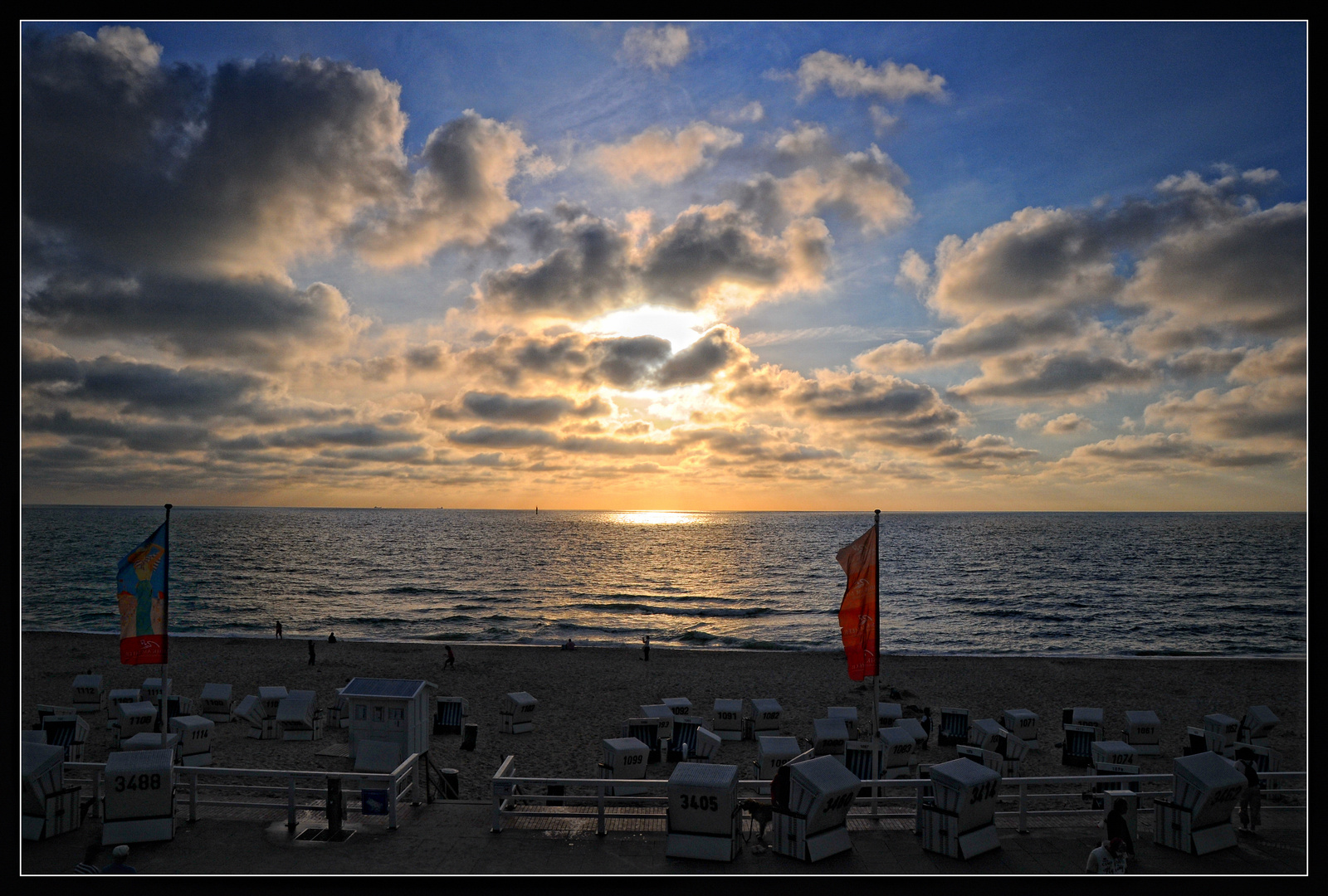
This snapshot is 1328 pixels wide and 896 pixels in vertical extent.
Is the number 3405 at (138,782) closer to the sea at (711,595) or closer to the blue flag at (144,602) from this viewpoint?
the blue flag at (144,602)

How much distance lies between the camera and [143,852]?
10.1 meters

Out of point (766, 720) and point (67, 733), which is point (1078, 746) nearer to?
point (766, 720)

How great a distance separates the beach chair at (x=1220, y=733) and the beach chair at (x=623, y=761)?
1591cm

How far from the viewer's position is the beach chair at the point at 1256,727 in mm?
20625

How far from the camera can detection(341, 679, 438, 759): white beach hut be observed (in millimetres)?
16859

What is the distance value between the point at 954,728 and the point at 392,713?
53.6ft

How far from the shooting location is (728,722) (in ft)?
76.1

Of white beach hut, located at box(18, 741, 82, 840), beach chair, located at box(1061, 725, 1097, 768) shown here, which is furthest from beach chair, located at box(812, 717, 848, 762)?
white beach hut, located at box(18, 741, 82, 840)

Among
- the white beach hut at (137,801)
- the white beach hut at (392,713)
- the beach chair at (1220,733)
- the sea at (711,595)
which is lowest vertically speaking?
the sea at (711,595)

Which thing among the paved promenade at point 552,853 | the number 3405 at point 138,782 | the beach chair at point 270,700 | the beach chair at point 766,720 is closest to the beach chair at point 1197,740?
the paved promenade at point 552,853

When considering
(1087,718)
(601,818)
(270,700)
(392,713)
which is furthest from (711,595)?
(601,818)
